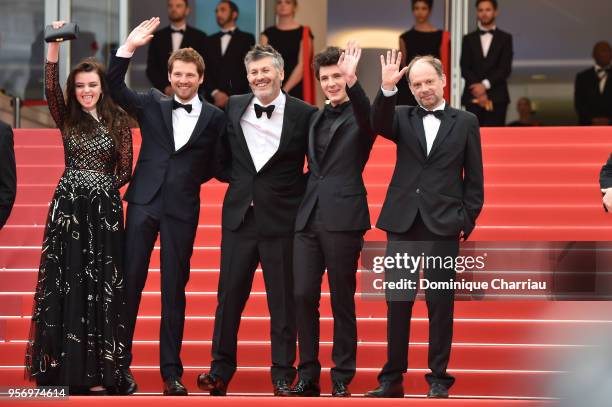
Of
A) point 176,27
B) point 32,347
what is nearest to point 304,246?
point 32,347

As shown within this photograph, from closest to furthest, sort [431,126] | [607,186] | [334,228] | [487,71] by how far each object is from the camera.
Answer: [607,186]
[334,228]
[431,126]
[487,71]

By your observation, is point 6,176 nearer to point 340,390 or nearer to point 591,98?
point 340,390

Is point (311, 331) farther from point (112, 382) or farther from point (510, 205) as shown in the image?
point (510, 205)

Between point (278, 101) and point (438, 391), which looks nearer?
point (438, 391)

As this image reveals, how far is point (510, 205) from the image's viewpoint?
9555 millimetres

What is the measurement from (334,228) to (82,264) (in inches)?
50.5

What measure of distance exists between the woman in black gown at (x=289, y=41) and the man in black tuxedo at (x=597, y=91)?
2678 millimetres

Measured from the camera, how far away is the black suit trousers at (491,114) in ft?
36.6

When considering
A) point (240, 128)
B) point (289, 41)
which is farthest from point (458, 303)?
point (289, 41)

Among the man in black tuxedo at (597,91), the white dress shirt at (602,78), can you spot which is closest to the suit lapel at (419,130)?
the man in black tuxedo at (597,91)

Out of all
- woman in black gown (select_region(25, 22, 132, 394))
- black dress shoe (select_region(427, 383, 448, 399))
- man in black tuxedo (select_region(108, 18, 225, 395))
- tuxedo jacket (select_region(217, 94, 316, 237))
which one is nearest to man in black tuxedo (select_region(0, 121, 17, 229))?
woman in black gown (select_region(25, 22, 132, 394))

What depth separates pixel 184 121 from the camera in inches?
262

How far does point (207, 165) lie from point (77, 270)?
0.88 m

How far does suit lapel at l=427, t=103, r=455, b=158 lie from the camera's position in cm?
638
